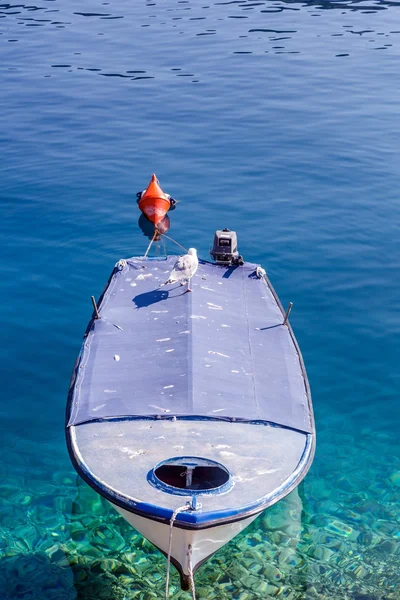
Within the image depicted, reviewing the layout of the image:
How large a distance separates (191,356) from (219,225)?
13.3 metres

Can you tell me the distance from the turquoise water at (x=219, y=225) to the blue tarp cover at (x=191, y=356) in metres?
2.73

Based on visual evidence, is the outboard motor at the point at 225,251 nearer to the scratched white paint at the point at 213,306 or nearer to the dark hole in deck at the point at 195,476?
the scratched white paint at the point at 213,306

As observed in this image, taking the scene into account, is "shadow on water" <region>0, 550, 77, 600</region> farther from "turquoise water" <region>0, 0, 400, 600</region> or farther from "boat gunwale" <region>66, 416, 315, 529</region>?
"boat gunwale" <region>66, 416, 315, 529</region>

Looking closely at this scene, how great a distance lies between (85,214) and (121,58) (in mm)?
23772

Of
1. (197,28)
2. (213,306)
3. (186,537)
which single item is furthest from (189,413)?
(197,28)

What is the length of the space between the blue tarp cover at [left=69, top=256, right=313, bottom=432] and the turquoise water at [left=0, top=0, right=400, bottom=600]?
8.97ft

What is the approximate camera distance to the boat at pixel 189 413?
13484mm

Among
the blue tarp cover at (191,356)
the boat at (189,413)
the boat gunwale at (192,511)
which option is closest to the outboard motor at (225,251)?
the blue tarp cover at (191,356)

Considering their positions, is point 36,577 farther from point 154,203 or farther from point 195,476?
point 154,203

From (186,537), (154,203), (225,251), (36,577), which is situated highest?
(225,251)

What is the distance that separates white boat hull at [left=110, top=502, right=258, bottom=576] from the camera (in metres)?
13.3

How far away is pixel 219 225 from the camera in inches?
1146

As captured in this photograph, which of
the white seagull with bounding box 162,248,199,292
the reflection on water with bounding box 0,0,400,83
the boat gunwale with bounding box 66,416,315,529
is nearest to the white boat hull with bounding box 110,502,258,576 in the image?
the boat gunwale with bounding box 66,416,315,529

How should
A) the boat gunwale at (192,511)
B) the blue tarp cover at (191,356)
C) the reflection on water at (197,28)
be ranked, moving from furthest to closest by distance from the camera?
the reflection on water at (197,28)
the blue tarp cover at (191,356)
the boat gunwale at (192,511)
